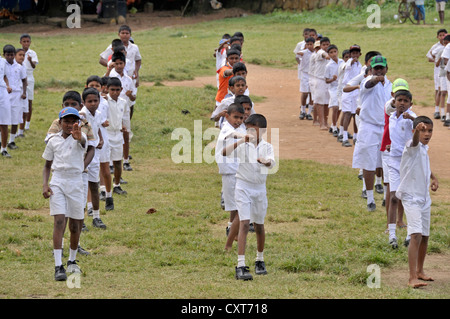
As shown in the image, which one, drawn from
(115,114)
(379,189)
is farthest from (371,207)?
(115,114)

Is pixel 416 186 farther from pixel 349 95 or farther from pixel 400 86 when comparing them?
pixel 349 95

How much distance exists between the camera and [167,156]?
1419 centimetres

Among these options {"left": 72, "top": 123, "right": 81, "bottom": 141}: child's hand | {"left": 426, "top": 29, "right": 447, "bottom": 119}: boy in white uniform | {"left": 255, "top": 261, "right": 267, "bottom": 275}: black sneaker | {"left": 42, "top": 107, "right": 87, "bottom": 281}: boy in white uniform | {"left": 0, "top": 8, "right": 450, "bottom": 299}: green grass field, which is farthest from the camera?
{"left": 426, "top": 29, "right": 447, "bottom": 119}: boy in white uniform

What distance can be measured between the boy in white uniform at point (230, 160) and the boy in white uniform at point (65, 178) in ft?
4.55

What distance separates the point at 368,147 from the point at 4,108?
6698 mm

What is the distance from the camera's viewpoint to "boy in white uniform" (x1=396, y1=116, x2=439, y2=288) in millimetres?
7324

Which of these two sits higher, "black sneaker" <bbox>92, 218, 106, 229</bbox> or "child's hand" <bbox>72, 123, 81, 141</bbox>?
"child's hand" <bbox>72, 123, 81, 141</bbox>

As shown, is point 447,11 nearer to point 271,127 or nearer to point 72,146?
point 271,127

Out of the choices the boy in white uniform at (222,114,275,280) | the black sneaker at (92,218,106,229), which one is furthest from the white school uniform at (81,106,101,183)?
the boy in white uniform at (222,114,275,280)

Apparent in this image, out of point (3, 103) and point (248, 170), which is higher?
point (248, 170)

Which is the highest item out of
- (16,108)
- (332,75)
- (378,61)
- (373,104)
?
(378,61)

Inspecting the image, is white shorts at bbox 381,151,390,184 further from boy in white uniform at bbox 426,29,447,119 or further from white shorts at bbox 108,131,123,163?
boy in white uniform at bbox 426,29,447,119

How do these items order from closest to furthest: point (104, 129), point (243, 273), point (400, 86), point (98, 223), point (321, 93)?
point (243, 273) → point (400, 86) → point (98, 223) → point (104, 129) → point (321, 93)

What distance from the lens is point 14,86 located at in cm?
1437
